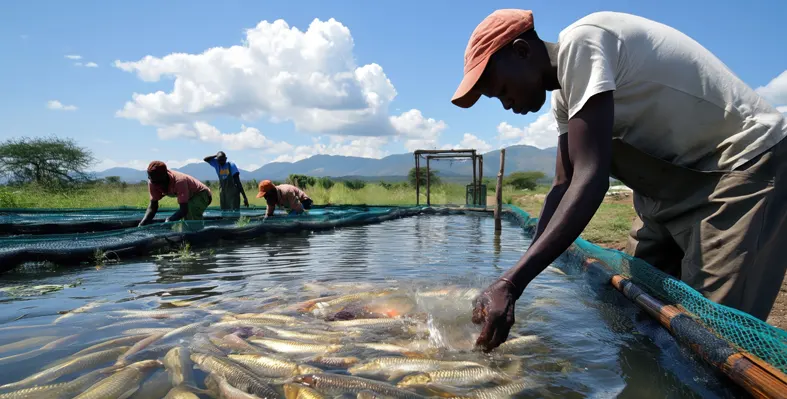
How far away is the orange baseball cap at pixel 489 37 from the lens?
195 centimetres

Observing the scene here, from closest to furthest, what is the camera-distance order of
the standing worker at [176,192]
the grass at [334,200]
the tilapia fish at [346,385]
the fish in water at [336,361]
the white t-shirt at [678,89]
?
the white t-shirt at [678,89] → the tilapia fish at [346,385] → the fish in water at [336,361] → the standing worker at [176,192] → the grass at [334,200]

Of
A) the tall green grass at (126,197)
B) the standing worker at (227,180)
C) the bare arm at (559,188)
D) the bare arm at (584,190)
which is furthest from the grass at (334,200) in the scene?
the bare arm at (584,190)

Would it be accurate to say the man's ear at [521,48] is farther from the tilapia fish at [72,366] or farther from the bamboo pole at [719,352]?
the tilapia fish at [72,366]

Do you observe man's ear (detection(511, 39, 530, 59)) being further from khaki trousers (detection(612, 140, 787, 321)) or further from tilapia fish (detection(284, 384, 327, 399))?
tilapia fish (detection(284, 384, 327, 399))

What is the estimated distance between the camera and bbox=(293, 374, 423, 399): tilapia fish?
2.09 m

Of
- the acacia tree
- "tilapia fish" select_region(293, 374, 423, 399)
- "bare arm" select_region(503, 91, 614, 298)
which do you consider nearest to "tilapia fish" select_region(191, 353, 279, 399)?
"tilapia fish" select_region(293, 374, 423, 399)

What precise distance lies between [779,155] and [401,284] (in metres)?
3.28

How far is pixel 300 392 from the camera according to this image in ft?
6.97

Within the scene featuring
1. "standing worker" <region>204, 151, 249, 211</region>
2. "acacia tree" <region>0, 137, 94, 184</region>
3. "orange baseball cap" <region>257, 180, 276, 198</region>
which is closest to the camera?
"orange baseball cap" <region>257, 180, 276, 198</region>

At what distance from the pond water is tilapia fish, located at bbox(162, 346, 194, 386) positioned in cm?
2

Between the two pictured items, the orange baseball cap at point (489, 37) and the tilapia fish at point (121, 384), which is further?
the tilapia fish at point (121, 384)

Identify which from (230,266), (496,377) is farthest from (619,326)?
(230,266)

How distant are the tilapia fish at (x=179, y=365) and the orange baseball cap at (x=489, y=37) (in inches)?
77.9

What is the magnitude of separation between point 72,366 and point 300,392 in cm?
135
